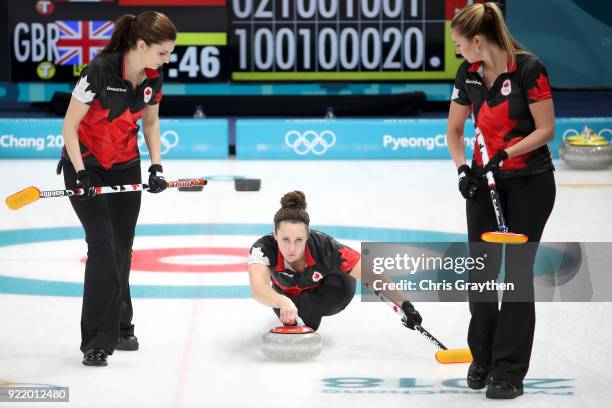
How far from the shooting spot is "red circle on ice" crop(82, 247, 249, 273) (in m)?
7.32

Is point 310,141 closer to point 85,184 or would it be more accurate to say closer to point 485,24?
point 85,184

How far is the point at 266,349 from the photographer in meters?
5.09

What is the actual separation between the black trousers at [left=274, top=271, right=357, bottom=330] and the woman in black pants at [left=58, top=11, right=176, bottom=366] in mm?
880

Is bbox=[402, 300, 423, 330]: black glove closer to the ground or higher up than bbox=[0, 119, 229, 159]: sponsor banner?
closer to the ground

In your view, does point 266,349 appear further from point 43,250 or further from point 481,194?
point 43,250

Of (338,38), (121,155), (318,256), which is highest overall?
(338,38)

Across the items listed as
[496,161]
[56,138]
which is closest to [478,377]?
[496,161]

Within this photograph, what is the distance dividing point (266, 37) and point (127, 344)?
34.9ft

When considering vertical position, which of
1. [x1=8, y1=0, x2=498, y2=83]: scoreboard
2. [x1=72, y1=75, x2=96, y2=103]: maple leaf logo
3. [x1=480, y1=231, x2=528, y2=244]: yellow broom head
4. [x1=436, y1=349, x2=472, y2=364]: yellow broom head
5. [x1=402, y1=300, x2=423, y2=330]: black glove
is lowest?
[x1=436, y1=349, x2=472, y2=364]: yellow broom head

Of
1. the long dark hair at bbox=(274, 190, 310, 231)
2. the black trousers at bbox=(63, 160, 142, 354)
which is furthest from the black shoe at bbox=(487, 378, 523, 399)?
the black trousers at bbox=(63, 160, 142, 354)

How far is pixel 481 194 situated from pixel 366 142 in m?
9.47

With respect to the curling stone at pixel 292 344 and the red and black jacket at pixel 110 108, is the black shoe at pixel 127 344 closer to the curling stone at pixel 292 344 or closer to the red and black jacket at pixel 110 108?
the curling stone at pixel 292 344

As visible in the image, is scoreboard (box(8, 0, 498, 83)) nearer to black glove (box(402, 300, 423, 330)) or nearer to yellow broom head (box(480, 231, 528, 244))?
black glove (box(402, 300, 423, 330))

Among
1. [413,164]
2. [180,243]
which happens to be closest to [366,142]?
[413,164]
